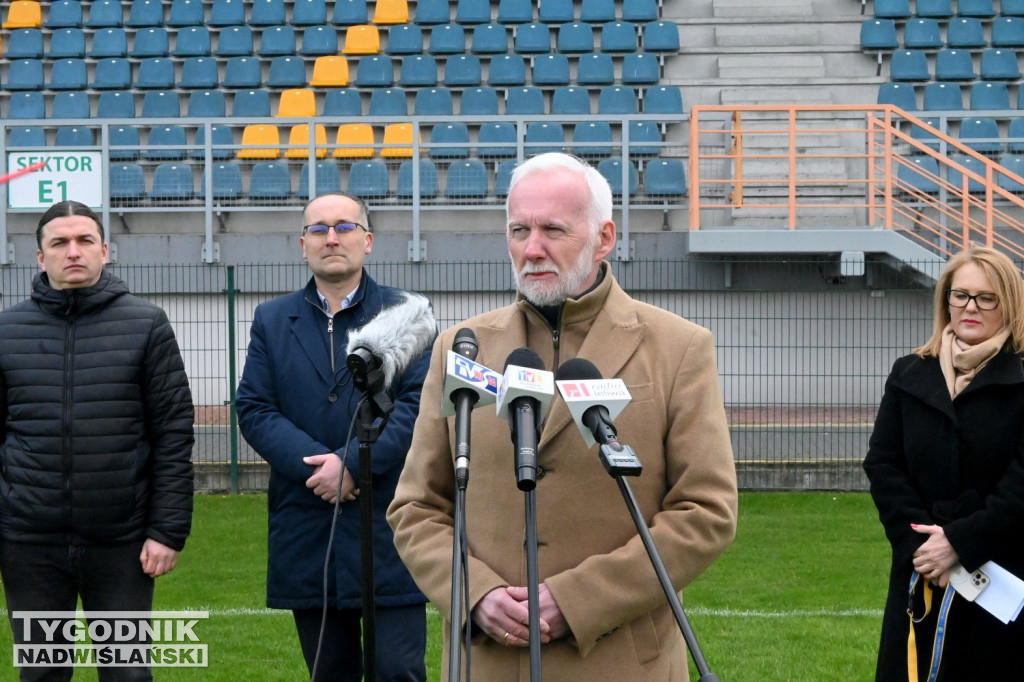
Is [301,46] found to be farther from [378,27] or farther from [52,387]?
[52,387]

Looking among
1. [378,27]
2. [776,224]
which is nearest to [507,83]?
[378,27]

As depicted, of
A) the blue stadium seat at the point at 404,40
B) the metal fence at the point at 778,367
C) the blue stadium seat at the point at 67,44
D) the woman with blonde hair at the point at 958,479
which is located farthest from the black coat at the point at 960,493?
the blue stadium seat at the point at 67,44

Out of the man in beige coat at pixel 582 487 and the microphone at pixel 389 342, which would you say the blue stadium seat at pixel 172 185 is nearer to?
the microphone at pixel 389 342

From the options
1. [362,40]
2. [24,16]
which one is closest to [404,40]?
[362,40]

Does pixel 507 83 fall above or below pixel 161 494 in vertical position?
above

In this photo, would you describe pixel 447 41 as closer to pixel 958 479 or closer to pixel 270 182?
pixel 270 182

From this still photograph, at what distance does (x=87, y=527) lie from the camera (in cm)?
427

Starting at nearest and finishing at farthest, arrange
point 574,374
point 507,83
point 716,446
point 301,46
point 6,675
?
point 574,374 → point 716,446 → point 6,675 → point 507,83 → point 301,46

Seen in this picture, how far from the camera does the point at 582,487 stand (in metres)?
2.92

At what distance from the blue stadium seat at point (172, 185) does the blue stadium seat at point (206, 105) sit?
7.01 ft

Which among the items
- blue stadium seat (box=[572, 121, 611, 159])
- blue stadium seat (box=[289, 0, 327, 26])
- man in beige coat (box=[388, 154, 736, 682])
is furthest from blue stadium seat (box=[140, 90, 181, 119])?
man in beige coat (box=[388, 154, 736, 682])

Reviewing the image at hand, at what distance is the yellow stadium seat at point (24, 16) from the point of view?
702 inches

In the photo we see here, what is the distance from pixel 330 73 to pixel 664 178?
5.31 m

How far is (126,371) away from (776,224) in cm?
1072
